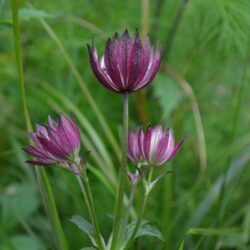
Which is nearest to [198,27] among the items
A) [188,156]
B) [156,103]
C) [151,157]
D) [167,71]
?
[167,71]

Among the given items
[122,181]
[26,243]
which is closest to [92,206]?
[122,181]

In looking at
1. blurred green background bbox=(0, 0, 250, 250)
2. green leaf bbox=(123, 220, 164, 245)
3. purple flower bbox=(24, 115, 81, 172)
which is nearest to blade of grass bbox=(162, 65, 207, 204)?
blurred green background bbox=(0, 0, 250, 250)

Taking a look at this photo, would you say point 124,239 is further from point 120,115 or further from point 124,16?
point 124,16

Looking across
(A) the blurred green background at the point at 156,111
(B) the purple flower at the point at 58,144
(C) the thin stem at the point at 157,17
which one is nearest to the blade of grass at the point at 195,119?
(A) the blurred green background at the point at 156,111

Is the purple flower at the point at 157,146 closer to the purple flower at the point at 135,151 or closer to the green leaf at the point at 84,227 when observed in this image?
the purple flower at the point at 135,151

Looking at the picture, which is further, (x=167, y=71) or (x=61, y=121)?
(x=167, y=71)

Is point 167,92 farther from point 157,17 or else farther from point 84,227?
point 84,227

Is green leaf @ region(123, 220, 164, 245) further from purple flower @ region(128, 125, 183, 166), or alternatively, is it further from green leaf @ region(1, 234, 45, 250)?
green leaf @ region(1, 234, 45, 250)
